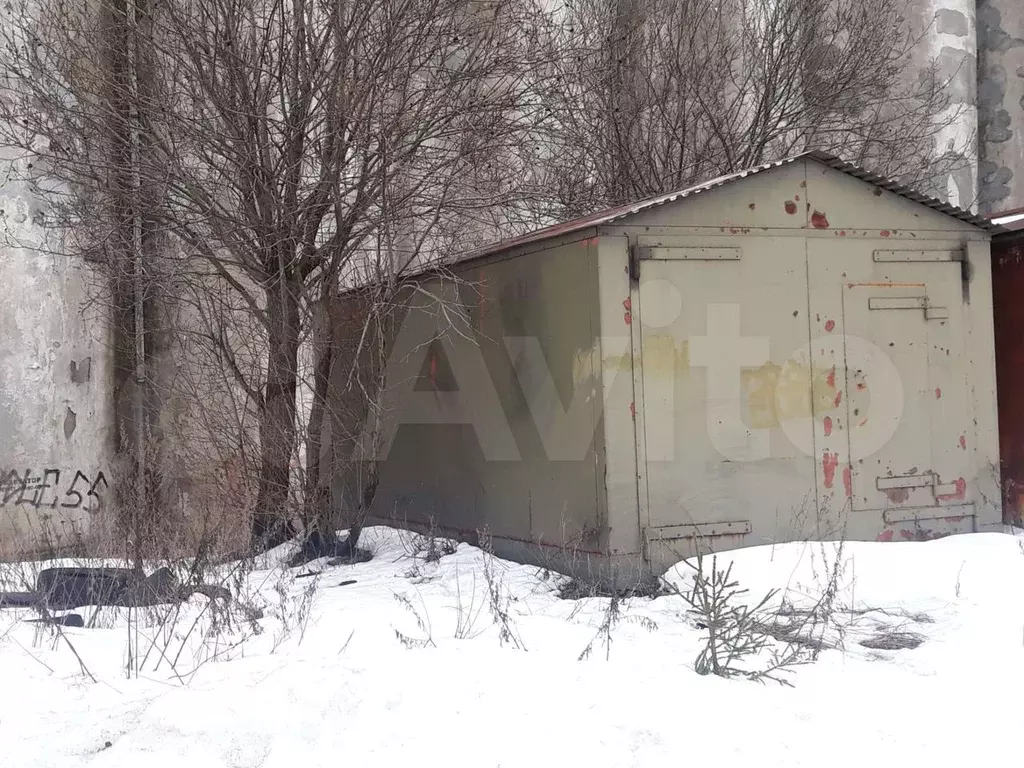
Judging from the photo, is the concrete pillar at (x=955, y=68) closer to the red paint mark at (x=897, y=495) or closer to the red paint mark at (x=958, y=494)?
the red paint mark at (x=958, y=494)

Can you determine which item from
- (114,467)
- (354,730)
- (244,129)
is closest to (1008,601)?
(354,730)

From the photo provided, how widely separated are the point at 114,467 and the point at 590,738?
7.12 metres

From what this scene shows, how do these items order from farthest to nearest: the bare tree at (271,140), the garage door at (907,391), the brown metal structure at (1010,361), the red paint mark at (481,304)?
the brown metal structure at (1010,361) → the red paint mark at (481,304) → the bare tree at (271,140) → the garage door at (907,391)

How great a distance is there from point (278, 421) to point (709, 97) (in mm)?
7772

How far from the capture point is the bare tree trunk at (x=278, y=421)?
7.90 m

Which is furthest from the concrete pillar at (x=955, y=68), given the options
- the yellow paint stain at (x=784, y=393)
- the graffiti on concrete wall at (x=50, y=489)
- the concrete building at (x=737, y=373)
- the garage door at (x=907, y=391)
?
the graffiti on concrete wall at (x=50, y=489)

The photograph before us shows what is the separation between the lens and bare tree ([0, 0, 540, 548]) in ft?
24.5

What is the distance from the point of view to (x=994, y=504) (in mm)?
7500

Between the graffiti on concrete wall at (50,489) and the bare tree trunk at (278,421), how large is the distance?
7.90ft

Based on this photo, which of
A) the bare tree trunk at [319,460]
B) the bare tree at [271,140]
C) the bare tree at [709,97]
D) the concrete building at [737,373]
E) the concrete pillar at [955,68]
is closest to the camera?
the concrete building at [737,373]

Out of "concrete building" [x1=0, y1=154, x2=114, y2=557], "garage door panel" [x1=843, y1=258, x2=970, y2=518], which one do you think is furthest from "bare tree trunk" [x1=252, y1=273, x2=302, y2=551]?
"garage door panel" [x1=843, y1=258, x2=970, y2=518]

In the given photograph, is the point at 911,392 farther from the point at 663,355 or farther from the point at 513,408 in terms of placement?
the point at 513,408

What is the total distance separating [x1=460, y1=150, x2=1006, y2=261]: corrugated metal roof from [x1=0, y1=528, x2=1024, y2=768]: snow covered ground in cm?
247

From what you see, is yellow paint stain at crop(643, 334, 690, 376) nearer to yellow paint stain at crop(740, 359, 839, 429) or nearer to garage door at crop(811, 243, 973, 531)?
yellow paint stain at crop(740, 359, 839, 429)
